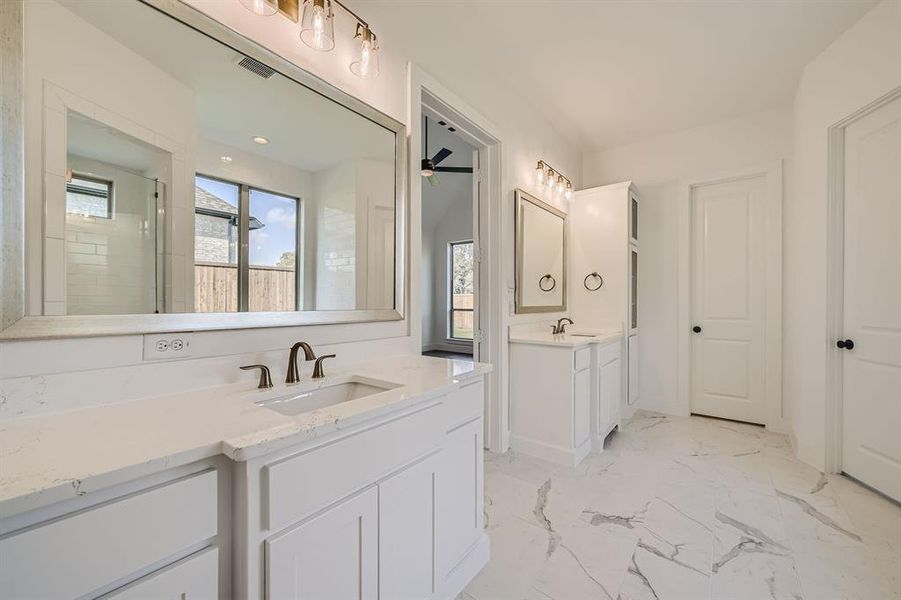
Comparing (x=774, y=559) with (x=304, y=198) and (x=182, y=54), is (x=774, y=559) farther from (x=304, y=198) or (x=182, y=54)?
(x=182, y=54)

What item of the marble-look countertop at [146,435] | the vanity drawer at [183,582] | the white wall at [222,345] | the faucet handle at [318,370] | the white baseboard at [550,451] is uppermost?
the white wall at [222,345]

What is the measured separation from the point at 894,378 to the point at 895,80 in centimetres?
162

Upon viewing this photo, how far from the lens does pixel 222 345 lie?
123 centimetres

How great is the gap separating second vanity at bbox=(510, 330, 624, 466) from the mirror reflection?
1.41 m

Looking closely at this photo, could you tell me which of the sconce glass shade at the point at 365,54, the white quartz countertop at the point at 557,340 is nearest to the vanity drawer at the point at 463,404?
the white quartz countertop at the point at 557,340

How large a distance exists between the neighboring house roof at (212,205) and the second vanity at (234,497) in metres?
0.58

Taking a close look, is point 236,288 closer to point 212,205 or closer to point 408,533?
point 212,205

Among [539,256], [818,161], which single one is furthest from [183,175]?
[818,161]

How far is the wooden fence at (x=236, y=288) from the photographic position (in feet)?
3.95

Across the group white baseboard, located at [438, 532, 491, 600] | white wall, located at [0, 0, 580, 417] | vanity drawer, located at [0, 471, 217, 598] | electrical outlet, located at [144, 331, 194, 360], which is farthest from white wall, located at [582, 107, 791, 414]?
vanity drawer, located at [0, 471, 217, 598]

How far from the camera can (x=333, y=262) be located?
5.21ft

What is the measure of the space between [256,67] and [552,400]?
2.41 meters

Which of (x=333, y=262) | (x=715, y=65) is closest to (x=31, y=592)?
(x=333, y=262)

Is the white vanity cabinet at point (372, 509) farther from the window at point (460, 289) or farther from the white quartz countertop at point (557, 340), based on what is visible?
the window at point (460, 289)
